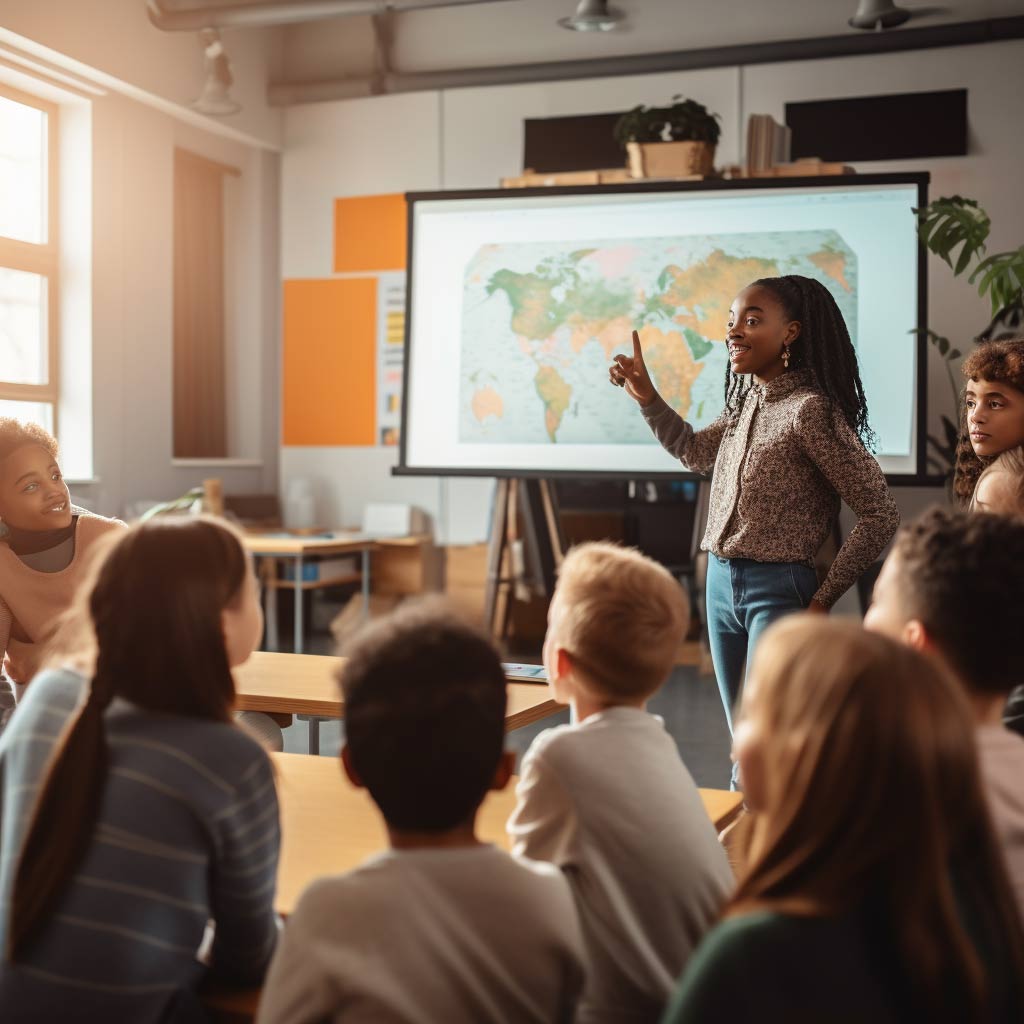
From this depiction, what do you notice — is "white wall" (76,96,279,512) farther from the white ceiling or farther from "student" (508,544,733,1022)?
"student" (508,544,733,1022)

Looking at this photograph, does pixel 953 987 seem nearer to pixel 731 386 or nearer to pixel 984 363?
pixel 984 363

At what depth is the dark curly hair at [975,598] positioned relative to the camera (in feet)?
3.74

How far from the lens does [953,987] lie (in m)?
0.76

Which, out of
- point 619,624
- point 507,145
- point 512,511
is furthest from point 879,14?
point 619,624

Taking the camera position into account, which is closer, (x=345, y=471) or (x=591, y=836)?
(x=591, y=836)

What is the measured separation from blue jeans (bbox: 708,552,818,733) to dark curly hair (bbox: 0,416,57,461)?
137cm

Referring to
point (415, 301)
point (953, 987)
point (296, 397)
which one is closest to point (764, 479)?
point (953, 987)

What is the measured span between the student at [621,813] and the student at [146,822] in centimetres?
30

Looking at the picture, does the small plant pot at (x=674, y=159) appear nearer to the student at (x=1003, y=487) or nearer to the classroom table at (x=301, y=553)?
the classroom table at (x=301, y=553)

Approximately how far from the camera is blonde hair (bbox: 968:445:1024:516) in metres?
1.99

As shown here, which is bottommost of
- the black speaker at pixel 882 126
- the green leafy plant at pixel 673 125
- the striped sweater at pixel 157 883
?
the striped sweater at pixel 157 883

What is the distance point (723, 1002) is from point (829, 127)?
5781 millimetres

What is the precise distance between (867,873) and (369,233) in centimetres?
647

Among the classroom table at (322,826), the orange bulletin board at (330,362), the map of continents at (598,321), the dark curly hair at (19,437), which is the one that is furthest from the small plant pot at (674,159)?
the classroom table at (322,826)
